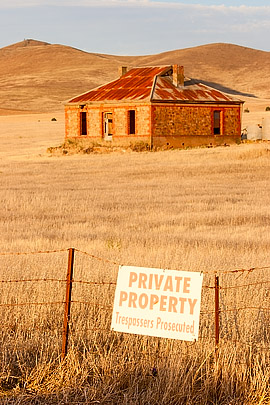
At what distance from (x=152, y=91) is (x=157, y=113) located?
1.29 m

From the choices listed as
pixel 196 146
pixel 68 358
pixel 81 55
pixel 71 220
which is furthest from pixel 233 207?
pixel 81 55

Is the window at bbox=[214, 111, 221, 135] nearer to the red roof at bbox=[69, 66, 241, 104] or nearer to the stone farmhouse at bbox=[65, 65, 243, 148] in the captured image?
the stone farmhouse at bbox=[65, 65, 243, 148]

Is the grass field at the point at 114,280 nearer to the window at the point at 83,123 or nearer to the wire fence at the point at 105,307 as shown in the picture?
the wire fence at the point at 105,307

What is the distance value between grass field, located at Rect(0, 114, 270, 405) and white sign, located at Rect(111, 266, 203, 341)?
1.45 ft

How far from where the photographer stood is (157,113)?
135 feet

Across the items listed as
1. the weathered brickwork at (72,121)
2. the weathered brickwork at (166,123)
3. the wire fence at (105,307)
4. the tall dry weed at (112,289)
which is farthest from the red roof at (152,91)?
the wire fence at (105,307)

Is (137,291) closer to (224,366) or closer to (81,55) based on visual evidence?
(224,366)

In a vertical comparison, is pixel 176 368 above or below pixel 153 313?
below

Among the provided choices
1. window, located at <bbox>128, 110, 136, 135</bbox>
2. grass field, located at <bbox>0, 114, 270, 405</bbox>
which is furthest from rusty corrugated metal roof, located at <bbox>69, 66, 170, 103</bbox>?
grass field, located at <bbox>0, 114, 270, 405</bbox>

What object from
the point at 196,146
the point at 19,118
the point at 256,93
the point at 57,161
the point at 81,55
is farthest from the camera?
the point at 81,55

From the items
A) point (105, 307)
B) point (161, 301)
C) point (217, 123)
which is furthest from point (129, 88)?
point (161, 301)

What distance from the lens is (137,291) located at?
602 cm

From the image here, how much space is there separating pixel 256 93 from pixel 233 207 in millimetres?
118405

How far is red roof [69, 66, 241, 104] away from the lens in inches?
1640
